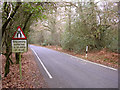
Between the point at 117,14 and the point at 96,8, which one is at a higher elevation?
the point at 96,8

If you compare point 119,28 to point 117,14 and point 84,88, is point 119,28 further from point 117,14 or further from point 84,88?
point 84,88

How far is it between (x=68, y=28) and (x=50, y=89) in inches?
615

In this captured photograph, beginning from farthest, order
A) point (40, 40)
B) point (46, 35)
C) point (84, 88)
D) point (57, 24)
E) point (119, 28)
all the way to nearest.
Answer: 1. point (40, 40)
2. point (46, 35)
3. point (57, 24)
4. point (119, 28)
5. point (84, 88)

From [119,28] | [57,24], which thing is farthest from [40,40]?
[119,28]

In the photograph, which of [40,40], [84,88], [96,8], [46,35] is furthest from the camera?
[40,40]

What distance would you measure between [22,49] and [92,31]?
1182 cm

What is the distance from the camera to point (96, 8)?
12961mm

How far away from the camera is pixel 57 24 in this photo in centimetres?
3228

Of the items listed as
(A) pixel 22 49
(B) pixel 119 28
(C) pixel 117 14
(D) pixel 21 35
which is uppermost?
(C) pixel 117 14

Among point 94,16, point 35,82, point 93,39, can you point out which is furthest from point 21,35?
point 93,39

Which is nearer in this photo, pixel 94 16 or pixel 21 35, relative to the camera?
pixel 21 35

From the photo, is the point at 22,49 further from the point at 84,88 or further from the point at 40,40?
the point at 40,40

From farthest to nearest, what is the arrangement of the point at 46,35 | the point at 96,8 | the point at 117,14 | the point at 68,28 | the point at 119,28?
the point at 46,35
the point at 68,28
the point at 96,8
the point at 119,28
the point at 117,14

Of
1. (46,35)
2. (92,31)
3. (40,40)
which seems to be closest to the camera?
(92,31)
